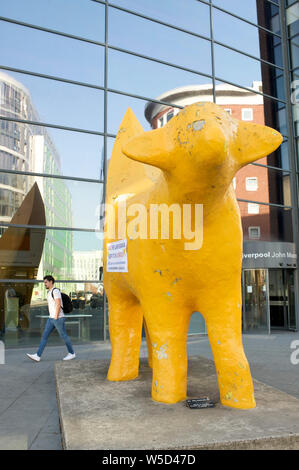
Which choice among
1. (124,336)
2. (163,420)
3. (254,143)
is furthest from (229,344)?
(254,143)

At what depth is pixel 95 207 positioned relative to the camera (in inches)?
388

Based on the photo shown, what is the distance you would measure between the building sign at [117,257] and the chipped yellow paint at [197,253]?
0.13 meters

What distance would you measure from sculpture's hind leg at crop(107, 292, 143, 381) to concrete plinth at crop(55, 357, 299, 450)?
185 mm

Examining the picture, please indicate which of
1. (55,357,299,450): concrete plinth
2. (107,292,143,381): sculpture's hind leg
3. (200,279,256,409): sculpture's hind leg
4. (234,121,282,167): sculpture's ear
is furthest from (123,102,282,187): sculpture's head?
(107,292,143,381): sculpture's hind leg

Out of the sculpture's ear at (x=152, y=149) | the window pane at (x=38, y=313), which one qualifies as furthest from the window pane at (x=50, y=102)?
the sculpture's ear at (x=152, y=149)

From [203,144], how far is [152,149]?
44 cm

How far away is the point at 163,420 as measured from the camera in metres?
3.10

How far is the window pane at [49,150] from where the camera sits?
9102 millimetres

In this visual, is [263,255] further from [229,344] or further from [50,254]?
[229,344]

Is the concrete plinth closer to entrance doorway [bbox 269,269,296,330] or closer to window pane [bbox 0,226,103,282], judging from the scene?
window pane [bbox 0,226,103,282]

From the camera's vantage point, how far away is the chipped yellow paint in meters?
2.80

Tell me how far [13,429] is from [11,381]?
2.07 metres

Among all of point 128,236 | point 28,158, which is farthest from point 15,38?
point 128,236

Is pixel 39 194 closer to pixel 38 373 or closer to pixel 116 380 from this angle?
pixel 38 373
